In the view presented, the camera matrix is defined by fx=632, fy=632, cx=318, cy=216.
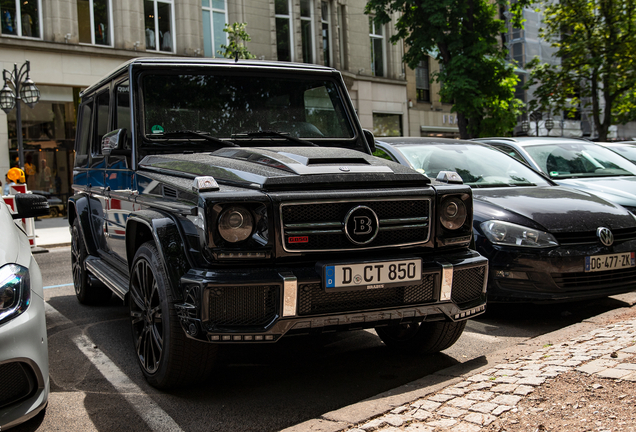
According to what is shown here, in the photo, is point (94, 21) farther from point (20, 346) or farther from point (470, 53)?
point (20, 346)

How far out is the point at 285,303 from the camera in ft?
10.4

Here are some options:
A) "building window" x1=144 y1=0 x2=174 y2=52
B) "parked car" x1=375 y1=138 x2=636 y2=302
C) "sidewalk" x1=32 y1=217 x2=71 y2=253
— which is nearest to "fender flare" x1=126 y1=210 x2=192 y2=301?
"parked car" x1=375 y1=138 x2=636 y2=302

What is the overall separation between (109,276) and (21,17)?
18.3m

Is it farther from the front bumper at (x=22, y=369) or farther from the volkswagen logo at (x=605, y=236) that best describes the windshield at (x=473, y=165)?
the front bumper at (x=22, y=369)

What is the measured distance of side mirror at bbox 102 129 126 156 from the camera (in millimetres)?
4582

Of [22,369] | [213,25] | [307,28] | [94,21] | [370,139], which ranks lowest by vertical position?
[22,369]

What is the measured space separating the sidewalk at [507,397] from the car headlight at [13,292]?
4.50 feet

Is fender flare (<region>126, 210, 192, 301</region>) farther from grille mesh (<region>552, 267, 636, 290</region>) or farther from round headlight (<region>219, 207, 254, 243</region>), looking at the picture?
grille mesh (<region>552, 267, 636, 290</region>)

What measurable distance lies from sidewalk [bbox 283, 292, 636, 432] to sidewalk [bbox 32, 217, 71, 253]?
1061 cm

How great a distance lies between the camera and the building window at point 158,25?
22.9 m

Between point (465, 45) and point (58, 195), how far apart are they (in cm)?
1459

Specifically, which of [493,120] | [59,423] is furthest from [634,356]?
[493,120]

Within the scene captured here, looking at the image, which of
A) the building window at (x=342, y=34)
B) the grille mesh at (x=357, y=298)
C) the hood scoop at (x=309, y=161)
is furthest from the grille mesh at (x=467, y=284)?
the building window at (x=342, y=34)

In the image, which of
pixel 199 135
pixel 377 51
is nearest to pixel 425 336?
pixel 199 135
